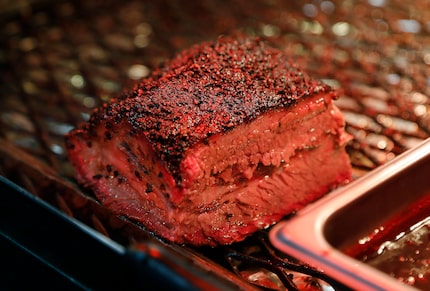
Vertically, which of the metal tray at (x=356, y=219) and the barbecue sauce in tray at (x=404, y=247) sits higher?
the metal tray at (x=356, y=219)

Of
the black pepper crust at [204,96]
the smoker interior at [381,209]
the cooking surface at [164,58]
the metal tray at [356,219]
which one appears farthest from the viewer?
the cooking surface at [164,58]

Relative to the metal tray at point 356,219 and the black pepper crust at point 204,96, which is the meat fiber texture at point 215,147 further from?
the metal tray at point 356,219

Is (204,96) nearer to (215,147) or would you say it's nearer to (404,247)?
(215,147)

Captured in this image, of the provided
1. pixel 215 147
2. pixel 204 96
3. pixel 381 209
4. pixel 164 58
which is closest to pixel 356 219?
pixel 381 209

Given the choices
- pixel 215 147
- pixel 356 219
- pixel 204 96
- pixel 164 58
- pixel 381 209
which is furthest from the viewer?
pixel 164 58

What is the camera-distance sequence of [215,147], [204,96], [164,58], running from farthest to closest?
[164,58] < [204,96] < [215,147]

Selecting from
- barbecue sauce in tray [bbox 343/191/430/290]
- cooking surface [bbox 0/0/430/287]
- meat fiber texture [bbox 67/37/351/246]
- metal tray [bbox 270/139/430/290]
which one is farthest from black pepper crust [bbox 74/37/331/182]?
barbecue sauce in tray [bbox 343/191/430/290]

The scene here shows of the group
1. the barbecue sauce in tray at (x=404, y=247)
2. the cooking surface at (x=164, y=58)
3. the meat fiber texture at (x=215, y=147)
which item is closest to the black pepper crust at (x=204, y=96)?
the meat fiber texture at (x=215, y=147)
